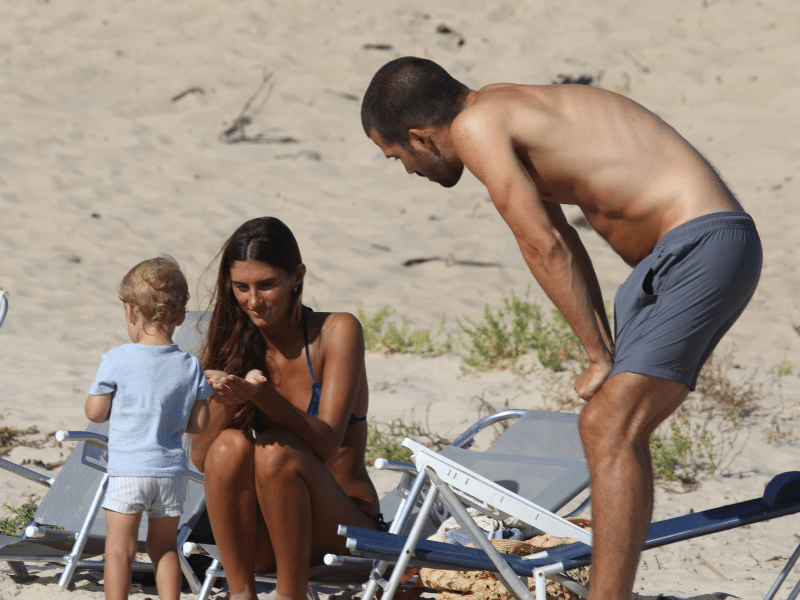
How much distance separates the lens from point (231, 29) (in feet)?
37.0

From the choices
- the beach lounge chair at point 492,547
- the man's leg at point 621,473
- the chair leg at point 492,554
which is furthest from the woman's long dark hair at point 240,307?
the man's leg at point 621,473

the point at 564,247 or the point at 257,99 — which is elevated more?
the point at 257,99

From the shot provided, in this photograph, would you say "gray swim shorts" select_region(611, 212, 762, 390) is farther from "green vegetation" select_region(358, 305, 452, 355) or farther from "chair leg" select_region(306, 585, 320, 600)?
"green vegetation" select_region(358, 305, 452, 355)

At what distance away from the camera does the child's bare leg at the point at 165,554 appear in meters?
2.72

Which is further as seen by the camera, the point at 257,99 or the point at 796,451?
the point at 257,99

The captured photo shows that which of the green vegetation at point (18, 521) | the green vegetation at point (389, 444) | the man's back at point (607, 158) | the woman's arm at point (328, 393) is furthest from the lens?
the green vegetation at point (389, 444)

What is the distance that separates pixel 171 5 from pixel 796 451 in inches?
379

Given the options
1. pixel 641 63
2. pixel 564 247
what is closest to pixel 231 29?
pixel 641 63

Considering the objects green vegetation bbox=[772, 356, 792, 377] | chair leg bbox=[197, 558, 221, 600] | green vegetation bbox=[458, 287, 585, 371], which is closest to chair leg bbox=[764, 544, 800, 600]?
chair leg bbox=[197, 558, 221, 600]

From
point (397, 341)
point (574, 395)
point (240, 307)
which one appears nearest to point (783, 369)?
point (574, 395)

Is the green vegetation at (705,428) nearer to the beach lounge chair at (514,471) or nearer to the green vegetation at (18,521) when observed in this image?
the beach lounge chair at (514,471)

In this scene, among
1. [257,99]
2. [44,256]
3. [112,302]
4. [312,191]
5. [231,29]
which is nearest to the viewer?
[112,302]

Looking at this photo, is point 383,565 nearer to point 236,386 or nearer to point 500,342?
point 236,386

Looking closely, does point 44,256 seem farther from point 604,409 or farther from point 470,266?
point 604,409
